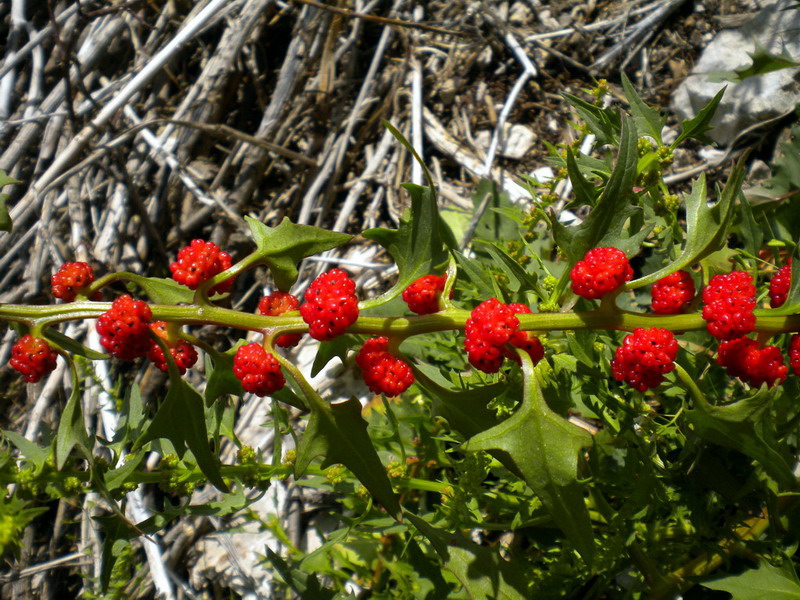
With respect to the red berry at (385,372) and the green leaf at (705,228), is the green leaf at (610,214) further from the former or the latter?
the red berry at (385,372)

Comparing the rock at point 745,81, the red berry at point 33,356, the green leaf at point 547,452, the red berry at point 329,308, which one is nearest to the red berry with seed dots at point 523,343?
the green leaf at point 547,452

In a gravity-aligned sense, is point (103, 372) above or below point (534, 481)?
below

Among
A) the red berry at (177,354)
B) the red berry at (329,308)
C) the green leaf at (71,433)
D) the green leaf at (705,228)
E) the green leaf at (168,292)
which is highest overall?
the green leaf at (705,228)

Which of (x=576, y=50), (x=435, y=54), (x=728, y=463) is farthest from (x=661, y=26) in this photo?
(x=728, y=463)

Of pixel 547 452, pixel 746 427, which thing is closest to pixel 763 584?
pixel 746 427

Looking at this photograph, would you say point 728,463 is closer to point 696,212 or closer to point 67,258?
point 696,212

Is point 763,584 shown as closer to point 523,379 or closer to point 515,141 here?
point 523,379
